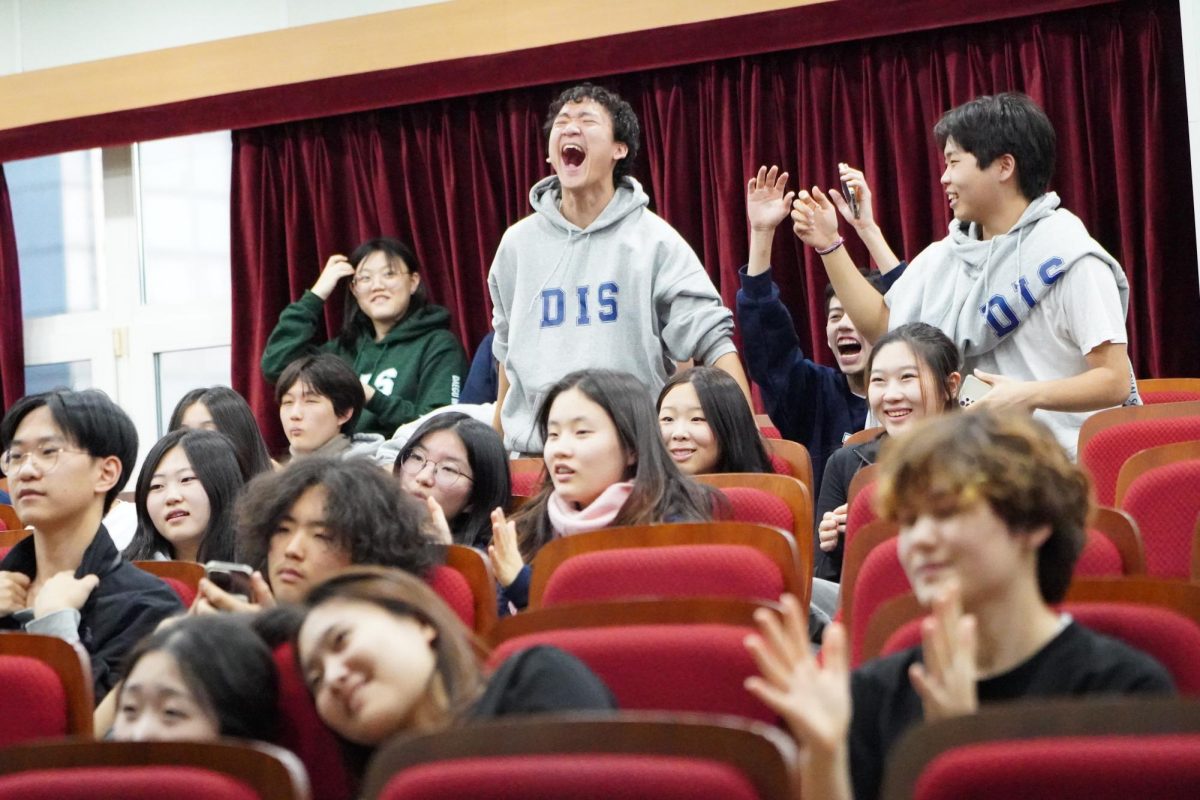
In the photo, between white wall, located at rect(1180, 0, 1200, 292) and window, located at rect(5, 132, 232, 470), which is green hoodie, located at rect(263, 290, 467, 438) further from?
white wall, located at rect(1180, 0, 1200, 292)

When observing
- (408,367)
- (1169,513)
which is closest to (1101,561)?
(1169,513)

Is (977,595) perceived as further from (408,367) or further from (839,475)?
(408,367)

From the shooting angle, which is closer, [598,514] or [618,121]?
[598,514]

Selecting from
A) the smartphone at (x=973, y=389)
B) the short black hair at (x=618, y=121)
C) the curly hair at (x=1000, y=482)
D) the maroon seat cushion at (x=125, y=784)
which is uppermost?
the short black hair at (x=618, y=121)

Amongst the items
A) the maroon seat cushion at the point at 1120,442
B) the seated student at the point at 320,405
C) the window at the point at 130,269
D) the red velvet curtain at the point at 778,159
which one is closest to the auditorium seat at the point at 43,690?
the maroon seat cushion at the point at 1120,442

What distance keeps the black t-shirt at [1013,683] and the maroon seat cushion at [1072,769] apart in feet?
0.79

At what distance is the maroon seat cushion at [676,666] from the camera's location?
4.99 feet

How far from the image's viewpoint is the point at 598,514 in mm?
2385

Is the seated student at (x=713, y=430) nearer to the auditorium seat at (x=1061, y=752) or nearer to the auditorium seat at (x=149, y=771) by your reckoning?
the auditorium seat at (x=149, y=771)

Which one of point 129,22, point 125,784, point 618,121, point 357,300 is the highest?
point 129,22

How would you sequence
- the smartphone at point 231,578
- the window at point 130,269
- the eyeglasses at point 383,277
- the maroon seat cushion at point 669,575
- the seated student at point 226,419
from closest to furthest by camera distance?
1. the maroon seat cushion at point 669,575
2. the smartphone at point 231,578
3. the seated student at point 226,419
4. the eyeglasses at point 383,277
5. the window at point 130,269

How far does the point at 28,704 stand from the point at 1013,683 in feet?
3.64

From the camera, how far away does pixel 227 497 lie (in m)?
2.79

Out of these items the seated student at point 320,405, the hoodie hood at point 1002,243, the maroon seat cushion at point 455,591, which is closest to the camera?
the maroon seat cushion at point 455,591
